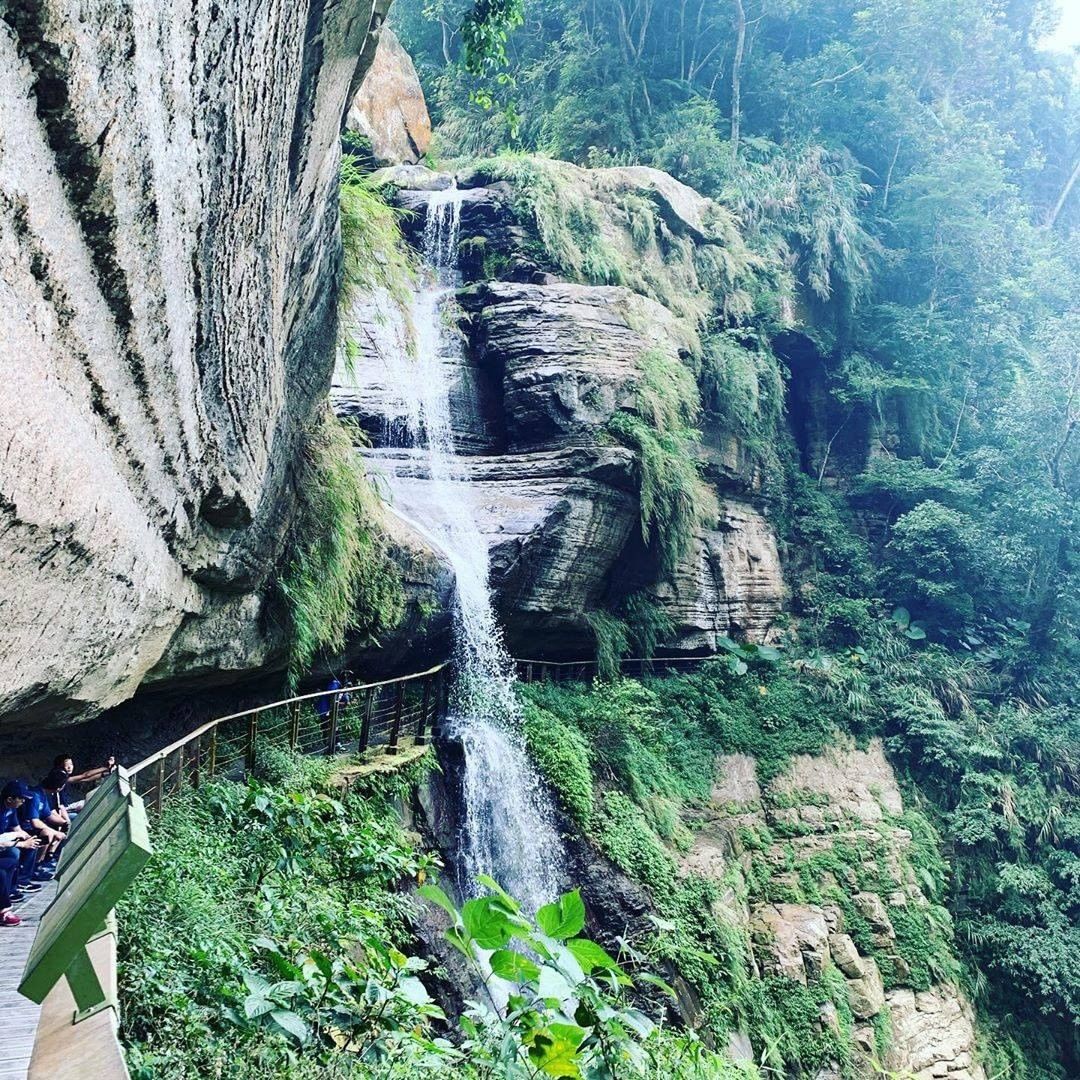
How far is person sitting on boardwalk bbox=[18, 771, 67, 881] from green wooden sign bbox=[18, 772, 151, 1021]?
8.84 ft

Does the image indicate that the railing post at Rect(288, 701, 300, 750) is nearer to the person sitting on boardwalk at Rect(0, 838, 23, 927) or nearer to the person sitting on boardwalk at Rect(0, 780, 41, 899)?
the person sitting on boardwalk at Rect(0, 780, 41, 899)

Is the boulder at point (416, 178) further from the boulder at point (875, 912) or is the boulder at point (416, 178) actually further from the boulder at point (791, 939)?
the boulder at point (875, 912)

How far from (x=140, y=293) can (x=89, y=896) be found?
200 cm

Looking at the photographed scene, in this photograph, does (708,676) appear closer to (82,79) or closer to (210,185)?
(210,185)

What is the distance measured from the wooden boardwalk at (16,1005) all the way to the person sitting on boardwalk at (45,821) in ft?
2.74

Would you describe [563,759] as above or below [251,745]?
below

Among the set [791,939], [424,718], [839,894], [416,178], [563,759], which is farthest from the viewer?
[416,178]

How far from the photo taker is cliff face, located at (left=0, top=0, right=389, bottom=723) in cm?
212

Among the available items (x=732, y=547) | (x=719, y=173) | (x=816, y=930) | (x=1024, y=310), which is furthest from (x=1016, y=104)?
(x=816, y=930)

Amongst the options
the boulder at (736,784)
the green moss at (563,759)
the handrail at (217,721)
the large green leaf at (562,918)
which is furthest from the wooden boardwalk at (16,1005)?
the boulder at (736,784)

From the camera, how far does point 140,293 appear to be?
2838 mm

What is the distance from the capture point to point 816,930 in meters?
11.3

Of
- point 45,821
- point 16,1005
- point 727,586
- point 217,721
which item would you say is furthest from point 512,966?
point 727,586

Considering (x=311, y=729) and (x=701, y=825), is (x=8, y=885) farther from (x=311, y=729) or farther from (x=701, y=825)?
(x=701, y=825)
